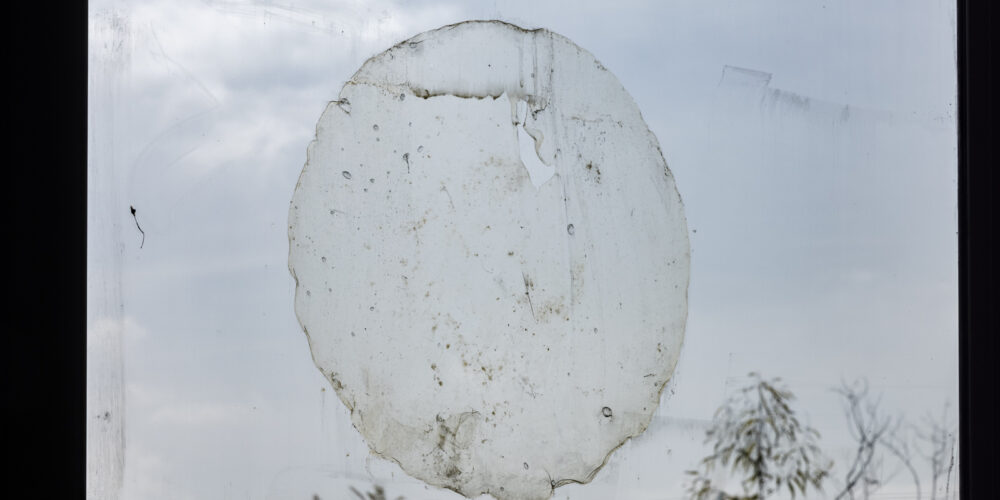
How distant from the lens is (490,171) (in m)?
0.94

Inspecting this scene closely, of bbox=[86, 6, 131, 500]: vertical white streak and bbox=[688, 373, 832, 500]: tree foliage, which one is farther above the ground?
bbox=[86, 6, 131, 500]: vertical white streak

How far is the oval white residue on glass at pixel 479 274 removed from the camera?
2.98ft

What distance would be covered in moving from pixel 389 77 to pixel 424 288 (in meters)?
0.27

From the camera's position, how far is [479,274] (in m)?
0.92

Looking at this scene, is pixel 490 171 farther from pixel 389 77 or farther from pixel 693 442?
pixel 693 442
